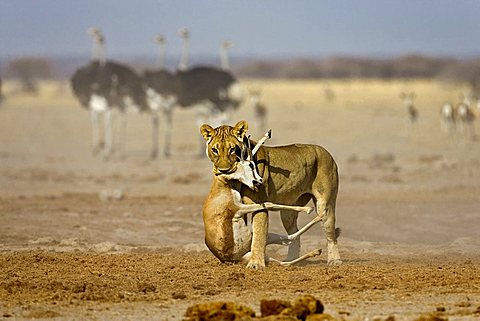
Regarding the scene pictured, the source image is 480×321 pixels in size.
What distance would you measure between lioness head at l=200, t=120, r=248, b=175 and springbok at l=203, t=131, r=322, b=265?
6cm

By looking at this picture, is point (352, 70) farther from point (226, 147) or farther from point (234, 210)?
point (226, 147)

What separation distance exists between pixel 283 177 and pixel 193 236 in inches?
157

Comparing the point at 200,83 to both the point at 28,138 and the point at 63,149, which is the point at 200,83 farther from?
the point at 28,138

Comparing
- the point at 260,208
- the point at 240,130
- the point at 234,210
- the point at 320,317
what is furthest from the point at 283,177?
the point at 320,317

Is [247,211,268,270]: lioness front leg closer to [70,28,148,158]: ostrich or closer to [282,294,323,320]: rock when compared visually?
[282,294,323,320]: rock

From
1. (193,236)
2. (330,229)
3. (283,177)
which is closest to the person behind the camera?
(283,177)

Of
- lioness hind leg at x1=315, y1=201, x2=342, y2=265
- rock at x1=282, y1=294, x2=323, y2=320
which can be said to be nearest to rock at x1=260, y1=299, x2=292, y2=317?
rock at x1=282, y1=294, x2=323, y2=320

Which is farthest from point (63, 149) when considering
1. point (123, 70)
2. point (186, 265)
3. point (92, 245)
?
point (186, 265)

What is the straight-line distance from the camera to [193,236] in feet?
50.1

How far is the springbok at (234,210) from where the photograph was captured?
1105 cm

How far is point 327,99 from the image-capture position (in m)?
57.6

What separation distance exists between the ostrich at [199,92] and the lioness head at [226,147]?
19178 mm

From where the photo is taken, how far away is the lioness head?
36.0ft

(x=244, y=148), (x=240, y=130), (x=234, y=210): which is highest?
(x=240, y=130)
